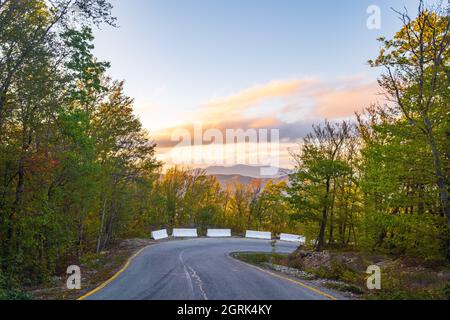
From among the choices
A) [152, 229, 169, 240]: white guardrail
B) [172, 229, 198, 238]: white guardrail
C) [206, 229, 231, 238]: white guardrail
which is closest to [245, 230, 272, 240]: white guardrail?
[206, 229, 231, 238]: white guardrail

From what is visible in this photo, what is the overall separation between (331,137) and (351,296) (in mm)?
17120

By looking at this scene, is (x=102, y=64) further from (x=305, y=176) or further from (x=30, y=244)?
(x=305, y=176)

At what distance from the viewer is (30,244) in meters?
14.7

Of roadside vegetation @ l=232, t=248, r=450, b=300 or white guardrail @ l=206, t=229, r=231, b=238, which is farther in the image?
white guardrail @ l=206, t=229, r=231, b=238

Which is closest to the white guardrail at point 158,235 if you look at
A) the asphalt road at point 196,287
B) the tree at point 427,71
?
the asphalt road at point 196,287

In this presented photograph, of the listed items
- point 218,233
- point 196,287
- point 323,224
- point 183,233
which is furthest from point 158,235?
point 196,287

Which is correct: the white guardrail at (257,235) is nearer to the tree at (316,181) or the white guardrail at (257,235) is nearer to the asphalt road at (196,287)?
the tree at (316,181)

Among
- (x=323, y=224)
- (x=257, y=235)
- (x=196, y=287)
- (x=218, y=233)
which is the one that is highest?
(x=323, y=224)

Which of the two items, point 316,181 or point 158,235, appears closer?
point 316,181

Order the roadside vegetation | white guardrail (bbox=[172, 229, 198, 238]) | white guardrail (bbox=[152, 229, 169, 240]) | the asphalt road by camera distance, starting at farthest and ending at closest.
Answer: white guardrail (bbox=[172, 229, 198, 238]) → white guardrail (bbox=[152, 229, 169, 240]) → the roadside vegetation → the asphalt road

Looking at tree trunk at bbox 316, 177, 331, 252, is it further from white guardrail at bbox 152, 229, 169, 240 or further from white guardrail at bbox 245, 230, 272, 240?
white guardrail at bbox 245, 230, 272, 240

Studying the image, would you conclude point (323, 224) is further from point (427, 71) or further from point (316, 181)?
point (427, 71)

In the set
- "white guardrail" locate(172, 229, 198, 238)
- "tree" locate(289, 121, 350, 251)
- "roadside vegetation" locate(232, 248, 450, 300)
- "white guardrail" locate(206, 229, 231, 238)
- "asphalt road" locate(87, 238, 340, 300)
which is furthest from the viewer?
"white guardrail" locate(206, 229, 231, 238)
